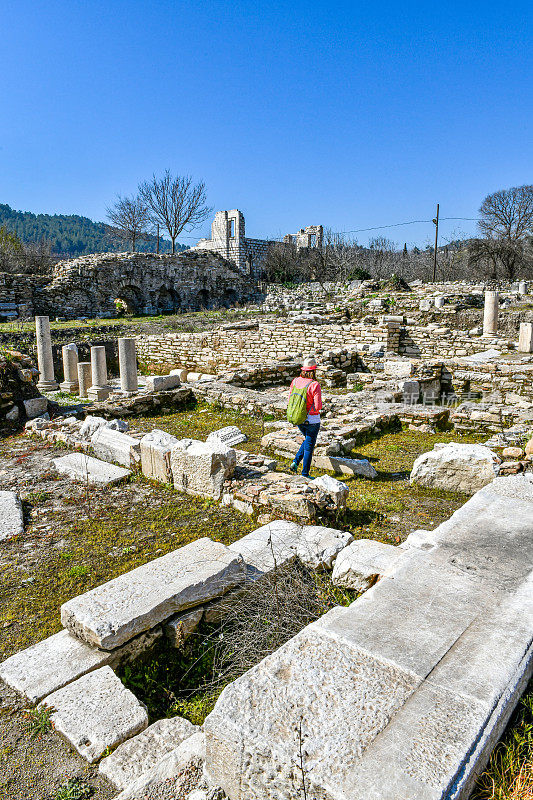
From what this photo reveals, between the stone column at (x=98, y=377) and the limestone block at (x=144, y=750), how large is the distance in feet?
35.5

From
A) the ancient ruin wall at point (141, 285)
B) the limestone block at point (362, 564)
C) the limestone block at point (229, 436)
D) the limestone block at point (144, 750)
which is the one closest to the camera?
the limestone block at point (144, 750)

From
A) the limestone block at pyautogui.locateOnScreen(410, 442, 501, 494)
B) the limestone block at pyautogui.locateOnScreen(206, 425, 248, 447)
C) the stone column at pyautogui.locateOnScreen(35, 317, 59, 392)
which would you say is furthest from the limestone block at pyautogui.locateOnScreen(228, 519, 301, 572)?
the stone column at pyautogui.locateOnScreen(35, 317, 59, 392)

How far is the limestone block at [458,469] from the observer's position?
Result: 19.0 feet

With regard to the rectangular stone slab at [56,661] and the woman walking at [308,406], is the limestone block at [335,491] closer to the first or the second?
the woman walking at [308,406]

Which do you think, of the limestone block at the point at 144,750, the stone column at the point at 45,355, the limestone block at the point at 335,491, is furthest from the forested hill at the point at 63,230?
the limestone block at the point at 144,750

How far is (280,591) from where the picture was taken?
3.62 metres

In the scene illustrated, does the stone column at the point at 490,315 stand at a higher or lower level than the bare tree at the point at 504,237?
lower

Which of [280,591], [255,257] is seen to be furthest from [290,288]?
[280,591]

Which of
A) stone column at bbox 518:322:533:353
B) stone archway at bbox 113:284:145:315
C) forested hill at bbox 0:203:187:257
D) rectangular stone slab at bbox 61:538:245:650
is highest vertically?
forested hill at bbox 0:203:187:257

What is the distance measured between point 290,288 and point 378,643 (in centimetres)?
3317

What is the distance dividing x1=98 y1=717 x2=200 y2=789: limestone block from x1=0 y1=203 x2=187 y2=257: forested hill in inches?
3780

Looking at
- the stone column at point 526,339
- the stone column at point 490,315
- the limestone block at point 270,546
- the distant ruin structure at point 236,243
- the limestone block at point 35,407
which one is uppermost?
the distant ruin structure at point 236,243

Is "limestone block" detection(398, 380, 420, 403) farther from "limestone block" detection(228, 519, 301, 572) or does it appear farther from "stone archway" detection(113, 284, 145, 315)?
"stone archway" detection(113, 284, 145, 315)

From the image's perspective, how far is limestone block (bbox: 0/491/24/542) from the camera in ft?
17.0
